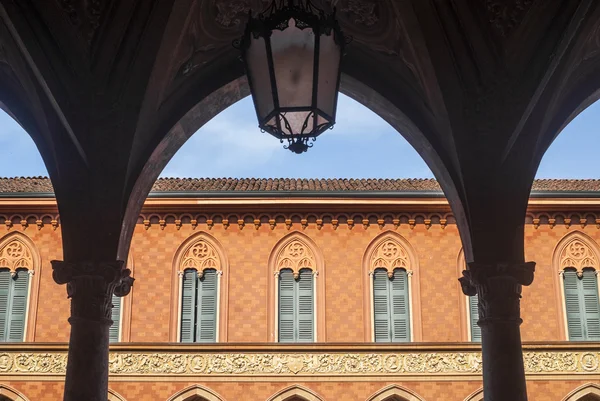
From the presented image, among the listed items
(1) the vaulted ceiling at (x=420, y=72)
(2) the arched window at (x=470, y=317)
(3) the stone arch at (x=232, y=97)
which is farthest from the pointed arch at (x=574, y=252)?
(1) the vaulted ceiling at (x=420, y=72)

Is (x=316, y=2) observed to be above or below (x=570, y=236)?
below

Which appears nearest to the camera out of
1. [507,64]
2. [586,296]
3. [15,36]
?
[15,36]

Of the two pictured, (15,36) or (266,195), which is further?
(266,195)

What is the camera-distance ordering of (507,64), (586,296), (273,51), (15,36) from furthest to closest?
(586,296) < (507,64) < (15,36) < (273,51)

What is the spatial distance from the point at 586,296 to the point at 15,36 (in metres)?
21.1

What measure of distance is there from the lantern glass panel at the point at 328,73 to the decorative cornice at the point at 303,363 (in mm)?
19382

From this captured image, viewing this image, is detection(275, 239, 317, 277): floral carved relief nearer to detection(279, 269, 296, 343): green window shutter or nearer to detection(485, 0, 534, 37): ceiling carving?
detection(279, 269, 296, 343): green window shutter

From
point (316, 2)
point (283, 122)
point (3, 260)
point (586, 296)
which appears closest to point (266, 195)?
point (3, 260)

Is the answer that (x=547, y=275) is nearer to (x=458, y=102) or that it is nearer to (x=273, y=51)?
(x=458, y=102)

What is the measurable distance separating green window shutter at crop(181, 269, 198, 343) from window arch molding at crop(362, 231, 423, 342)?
4559 mm

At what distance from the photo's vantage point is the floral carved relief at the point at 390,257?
82.5ft

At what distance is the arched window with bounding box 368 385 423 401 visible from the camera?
78.2 feet

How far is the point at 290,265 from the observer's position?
25.1 meters

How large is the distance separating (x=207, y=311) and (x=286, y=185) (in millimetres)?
4275
